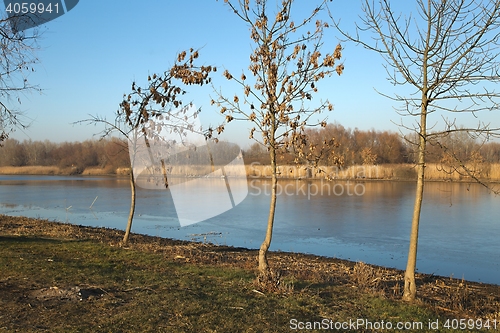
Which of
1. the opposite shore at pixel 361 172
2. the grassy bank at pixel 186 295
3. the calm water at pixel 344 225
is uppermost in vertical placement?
the opposite shore at pixel 361 172

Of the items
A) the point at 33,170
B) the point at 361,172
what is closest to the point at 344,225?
the point at 361,172

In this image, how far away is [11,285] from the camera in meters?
6.17

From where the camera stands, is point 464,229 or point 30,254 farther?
point 464,229

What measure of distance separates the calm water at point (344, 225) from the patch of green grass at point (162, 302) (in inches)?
110

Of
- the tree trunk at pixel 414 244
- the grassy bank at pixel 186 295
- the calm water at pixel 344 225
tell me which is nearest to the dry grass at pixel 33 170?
the calm water at pixel 344 225

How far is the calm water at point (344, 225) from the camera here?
12000 millimetres

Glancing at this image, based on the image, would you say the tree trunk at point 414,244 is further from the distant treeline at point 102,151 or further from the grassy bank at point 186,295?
the distant treeline at point 102,151

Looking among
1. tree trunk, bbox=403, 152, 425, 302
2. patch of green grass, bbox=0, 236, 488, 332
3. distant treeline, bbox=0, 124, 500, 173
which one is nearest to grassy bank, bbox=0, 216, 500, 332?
patch of green grass, bbox=0, 236, 488, 332

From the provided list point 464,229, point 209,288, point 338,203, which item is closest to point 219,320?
point 209,288

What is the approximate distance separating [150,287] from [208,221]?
39.6 ft

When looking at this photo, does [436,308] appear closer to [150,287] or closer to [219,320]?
[219,320]

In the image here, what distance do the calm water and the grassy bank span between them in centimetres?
201

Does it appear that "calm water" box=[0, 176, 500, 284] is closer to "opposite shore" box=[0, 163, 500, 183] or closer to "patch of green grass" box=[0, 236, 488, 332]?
"patch of green grass" box=[0, 236, 488, 332]

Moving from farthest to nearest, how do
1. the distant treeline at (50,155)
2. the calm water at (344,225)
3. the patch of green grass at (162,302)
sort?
the distant treeline at (50,155) → the calm water at (344,225) → the patch of green grass at (162,302)
